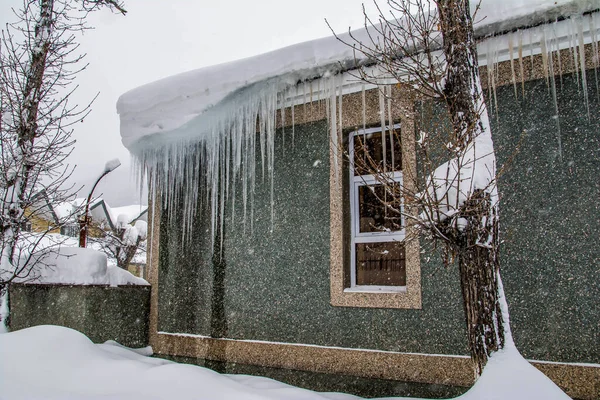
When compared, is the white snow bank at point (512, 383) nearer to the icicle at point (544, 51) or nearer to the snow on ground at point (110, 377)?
the snow on ground at point (110, 377)

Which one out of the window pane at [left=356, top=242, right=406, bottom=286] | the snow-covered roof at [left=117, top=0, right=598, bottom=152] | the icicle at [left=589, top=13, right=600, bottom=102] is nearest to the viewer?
the icicle at [left=589, top=13, right=600, bottom=102]

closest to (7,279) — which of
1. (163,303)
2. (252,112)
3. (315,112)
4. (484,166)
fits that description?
(163,303)

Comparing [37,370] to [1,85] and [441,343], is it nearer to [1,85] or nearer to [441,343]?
[441,343]

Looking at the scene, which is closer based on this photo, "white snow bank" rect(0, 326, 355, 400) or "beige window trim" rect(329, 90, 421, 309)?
"white snow bank" rect(0, 326, 355, 400)

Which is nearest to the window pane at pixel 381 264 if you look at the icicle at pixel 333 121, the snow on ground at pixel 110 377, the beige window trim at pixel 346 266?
the beige window trim at pixel 346 266

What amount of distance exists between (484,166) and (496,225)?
1.15 ft

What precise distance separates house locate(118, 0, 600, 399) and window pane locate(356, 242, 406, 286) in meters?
0.01

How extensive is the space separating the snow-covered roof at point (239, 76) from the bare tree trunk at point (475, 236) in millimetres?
901

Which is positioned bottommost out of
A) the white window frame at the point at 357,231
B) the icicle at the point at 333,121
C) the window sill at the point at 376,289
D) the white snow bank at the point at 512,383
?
the white snow bank at the point at 512,383

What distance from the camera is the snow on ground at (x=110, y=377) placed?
2.26 meters

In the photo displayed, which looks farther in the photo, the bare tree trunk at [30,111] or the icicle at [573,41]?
the bare tree trunk at [30,111]

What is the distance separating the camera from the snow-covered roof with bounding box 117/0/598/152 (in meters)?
3.24

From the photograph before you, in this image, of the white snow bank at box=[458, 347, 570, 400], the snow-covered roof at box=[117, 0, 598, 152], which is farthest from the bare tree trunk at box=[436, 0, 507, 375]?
the snow-covered roof at box=[117, 0, 598, 152]

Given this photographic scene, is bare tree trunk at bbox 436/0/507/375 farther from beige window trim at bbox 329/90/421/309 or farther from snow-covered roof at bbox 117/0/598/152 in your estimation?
beige window trim at bbox 329/90/421/309
